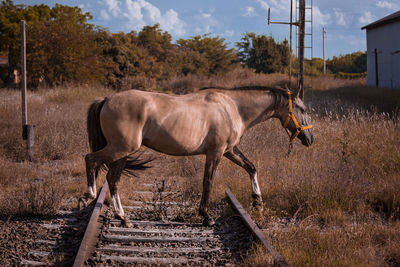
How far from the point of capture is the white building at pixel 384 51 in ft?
86.1

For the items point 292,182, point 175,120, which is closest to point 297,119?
point 292,182

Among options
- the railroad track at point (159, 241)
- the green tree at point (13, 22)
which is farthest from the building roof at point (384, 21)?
the green tree at point (13, 22)

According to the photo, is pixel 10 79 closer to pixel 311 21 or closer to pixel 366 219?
pixel 311 21

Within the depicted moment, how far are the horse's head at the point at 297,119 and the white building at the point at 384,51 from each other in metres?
22.0

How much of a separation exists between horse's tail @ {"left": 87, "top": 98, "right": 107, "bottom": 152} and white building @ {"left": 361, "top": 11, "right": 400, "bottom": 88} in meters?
24.3

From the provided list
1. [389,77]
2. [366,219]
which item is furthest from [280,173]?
[389,77]

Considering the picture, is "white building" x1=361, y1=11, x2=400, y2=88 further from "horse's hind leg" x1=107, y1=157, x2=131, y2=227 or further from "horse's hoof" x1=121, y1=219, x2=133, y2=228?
"horse's hoof" x1=121, y1=219, x2=133, y2=228

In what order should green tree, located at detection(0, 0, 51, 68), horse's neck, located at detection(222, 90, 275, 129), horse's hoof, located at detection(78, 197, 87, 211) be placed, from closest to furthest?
horse's neck, located at detection(222, 90, 275, 129) → horse's hoof, located at detection(78, 197, 87, 211) → green tree, located at detection(0, 0, 51, 68)

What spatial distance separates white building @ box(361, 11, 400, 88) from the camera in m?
26.2

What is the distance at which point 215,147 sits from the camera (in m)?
5.66

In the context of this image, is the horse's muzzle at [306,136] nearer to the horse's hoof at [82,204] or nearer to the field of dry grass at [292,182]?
the field of dry grass at [292,182]

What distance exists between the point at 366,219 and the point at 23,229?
4.73 meters

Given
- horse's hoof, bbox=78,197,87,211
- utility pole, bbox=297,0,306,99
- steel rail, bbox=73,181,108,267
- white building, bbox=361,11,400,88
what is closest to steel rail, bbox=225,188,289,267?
steel rail, bbox=73,181,108,267

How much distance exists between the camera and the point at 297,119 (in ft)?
21.0
